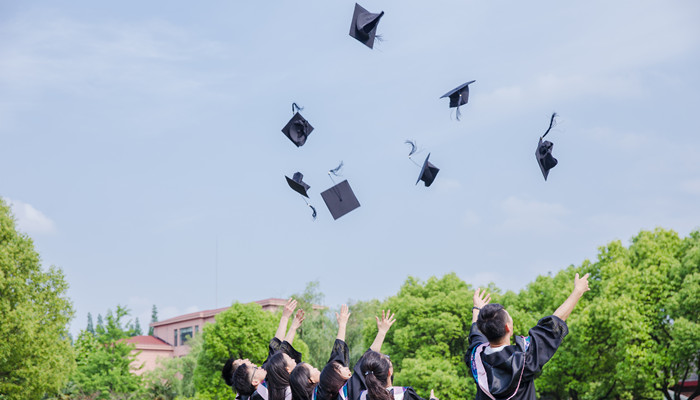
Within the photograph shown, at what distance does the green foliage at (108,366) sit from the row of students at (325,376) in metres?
27.7

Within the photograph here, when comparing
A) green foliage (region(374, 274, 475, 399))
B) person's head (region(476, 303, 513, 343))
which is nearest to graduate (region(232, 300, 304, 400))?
person's head (region(476, 303, 513, 343))

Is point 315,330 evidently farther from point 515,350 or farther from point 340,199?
point 515,350

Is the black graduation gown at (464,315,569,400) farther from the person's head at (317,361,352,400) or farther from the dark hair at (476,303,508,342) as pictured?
the person's head at (317,361,352,400)

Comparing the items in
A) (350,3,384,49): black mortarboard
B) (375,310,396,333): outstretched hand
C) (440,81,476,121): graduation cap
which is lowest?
(375,310,396,333): outstretched hand

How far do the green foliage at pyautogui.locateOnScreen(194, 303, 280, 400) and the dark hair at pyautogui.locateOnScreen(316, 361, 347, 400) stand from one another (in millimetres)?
25485

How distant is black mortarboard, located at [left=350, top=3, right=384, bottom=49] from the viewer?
353 inches

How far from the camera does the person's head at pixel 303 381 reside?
5297mm

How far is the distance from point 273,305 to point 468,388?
27.5 m

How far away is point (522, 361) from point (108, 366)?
32.5 meters

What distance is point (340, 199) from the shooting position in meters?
9.22

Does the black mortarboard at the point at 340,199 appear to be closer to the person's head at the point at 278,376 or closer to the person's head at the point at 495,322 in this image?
the person's head at the point at 278,376

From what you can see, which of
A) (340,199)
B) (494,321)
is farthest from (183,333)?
(494,321)

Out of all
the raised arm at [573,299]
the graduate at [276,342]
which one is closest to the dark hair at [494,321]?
the raised arm at [573,299]

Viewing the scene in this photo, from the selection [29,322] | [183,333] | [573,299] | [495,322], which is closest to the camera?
[573,299]
